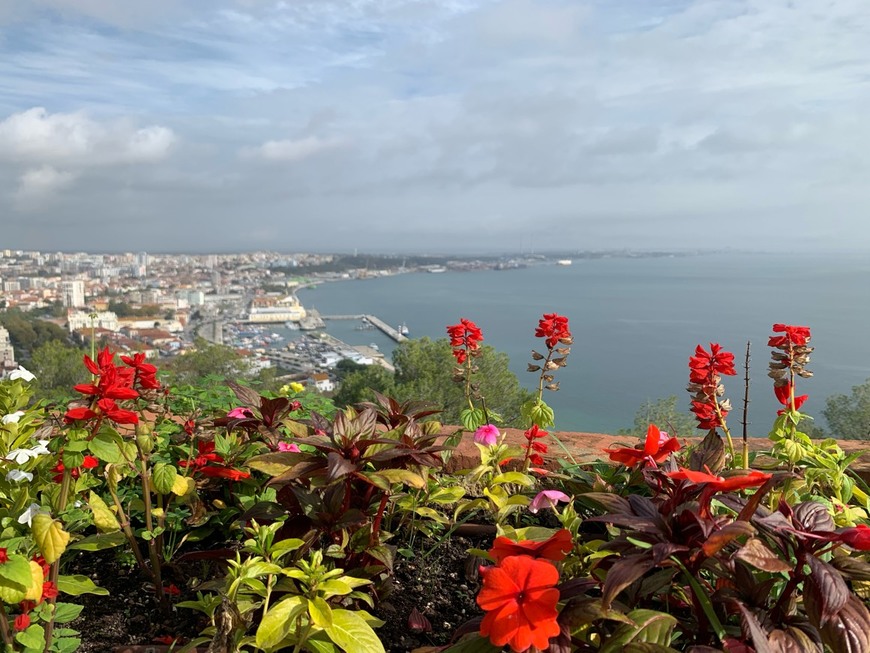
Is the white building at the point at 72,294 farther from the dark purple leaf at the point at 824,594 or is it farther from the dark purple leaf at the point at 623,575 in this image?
the dark purple leaf at the point at 824,594

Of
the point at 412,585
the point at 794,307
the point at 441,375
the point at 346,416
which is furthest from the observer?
the point at 794,307

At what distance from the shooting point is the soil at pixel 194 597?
1327mm

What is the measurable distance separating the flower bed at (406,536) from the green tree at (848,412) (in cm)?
459

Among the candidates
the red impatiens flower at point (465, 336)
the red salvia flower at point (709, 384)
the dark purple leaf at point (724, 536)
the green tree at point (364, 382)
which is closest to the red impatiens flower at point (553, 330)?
the red impatiens flower at point (465, 336)

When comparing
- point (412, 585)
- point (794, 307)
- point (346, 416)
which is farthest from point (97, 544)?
point (794, 307)

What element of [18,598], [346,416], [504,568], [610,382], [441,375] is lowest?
[610,382]

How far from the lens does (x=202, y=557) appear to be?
1377 millimetres

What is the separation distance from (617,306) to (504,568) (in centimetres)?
3132

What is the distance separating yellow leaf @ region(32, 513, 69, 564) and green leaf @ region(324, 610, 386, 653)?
1.54 ft

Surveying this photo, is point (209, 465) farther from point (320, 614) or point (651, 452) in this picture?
point (651, 452)

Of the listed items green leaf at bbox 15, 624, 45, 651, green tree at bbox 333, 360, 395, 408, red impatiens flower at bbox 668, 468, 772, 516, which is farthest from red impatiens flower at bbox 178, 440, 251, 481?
green tree at bbox 333, 360, 395, 408

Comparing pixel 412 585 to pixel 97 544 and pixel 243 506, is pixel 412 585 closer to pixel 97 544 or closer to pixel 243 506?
pixel 243 506

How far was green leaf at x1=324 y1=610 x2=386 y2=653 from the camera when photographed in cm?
102

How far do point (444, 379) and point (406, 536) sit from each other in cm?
512
